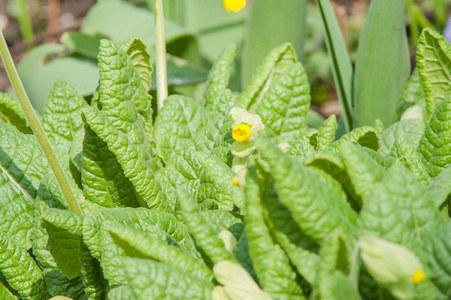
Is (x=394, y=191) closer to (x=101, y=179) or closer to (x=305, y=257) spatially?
(x=305, y=257)

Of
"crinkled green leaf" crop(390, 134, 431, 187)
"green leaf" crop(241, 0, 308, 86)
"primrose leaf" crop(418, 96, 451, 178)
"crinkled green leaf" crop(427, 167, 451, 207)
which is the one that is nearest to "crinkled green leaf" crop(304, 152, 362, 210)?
"crinkled green leaf" crop(427, 167, 451, 207)

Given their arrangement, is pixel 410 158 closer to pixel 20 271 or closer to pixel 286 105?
pixel 286 105

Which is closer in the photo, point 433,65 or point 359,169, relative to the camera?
point 359,169

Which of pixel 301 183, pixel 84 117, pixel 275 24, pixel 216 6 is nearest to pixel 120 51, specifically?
pixel 84 117

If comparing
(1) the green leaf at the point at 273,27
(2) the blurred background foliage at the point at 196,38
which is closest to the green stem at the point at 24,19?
(2) the blurred background foliage at the point at 196,38

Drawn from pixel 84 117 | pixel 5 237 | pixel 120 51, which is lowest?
pixel 5 237

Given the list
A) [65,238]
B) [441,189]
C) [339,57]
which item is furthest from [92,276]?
[339,57]

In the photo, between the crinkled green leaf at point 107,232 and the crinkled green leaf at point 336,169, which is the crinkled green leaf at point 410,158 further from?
the crinkled green leaf at point 107,232

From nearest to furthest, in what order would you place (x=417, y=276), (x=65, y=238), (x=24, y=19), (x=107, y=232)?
(x=417, y=276) → (x=107, y=232) → (x=65, y=238) → (x=24, y=19)
